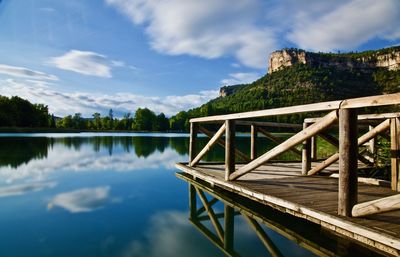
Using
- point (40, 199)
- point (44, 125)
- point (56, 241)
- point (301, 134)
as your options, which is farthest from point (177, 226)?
point (44, 125)

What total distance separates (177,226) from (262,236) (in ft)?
6.22

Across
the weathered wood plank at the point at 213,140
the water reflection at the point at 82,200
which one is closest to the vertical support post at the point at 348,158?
the weathered wood plank at the point at 213,140

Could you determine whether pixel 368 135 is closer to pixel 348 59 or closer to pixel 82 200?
pixel 82 200

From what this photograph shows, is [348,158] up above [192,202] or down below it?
above

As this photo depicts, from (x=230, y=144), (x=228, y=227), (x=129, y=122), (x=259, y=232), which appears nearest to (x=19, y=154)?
(x=230, y=144)

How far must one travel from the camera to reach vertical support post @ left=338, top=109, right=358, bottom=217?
4.30 m

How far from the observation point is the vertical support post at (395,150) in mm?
5852

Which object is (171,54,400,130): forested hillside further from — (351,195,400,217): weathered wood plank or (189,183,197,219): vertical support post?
(351,195,400,217): weathered wood plank

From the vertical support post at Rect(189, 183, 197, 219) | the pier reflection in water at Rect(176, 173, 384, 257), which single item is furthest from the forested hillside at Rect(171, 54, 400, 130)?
the pier reflection in water at Rect(176, 173, 384, 257)

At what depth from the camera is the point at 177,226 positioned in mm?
6281

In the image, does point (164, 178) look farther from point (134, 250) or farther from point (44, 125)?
point (44, 125)

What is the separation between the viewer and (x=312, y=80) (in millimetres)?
113875

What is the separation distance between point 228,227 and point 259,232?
738 mm

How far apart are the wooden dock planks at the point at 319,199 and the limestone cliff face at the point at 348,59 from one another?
140 m
